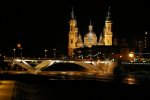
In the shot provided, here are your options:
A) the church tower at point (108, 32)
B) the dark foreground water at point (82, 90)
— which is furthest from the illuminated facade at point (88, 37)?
the dark foreground water at point (82, 90)

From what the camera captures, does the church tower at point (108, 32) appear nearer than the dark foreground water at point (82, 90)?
No

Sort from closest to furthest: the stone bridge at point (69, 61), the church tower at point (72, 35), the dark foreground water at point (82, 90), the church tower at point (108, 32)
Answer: the dark foreground water at point (82, 90) < the stone bridge at point (69, 61) < the church tower at point (72, 35) < the church tower at point (108, 32)

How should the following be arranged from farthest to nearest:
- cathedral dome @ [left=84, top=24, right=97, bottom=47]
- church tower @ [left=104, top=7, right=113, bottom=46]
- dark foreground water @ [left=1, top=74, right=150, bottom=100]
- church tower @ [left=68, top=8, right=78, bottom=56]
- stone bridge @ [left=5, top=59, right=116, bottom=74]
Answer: cathedral dome @ [left=84, top=24, right=97, bottom=47]
church tower @ [left=104, top=7, right=113, bottom=46]
church tower @ [left=68, top=8, right=78, bottom=56]
stone bridge @ [left=5, top=59, right=116, bottom=74]
dark foreground water @ [left=1, top=74, right=150, bottom=100]

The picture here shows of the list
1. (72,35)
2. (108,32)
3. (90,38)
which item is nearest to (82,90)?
(72,35)

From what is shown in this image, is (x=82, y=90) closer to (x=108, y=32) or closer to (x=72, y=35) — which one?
(x=72, y=35)

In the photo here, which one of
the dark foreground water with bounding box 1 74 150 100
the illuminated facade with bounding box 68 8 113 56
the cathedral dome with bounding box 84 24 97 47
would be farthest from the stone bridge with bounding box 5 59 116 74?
the cathedral dome with bounding box 84 24 97 47

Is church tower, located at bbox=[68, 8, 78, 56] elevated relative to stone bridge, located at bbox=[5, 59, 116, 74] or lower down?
elevated

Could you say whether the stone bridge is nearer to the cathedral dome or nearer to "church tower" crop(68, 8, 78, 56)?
"church tower" crop(68, 8, 78, 56)

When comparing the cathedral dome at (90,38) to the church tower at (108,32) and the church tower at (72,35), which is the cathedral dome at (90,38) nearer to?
the church tower at (108,32)

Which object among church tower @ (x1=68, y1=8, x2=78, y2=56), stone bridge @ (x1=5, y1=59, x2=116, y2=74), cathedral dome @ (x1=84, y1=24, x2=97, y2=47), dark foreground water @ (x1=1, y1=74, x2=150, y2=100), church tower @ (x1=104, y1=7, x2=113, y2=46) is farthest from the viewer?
cathedral dome @ (x1=84, y1=24, x2=97, y2=47)

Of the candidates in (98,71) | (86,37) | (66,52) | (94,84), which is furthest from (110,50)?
(94,84)

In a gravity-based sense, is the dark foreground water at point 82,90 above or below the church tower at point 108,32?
below

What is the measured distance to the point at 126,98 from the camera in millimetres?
29797

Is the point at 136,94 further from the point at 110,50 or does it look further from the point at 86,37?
the point at 86,37
